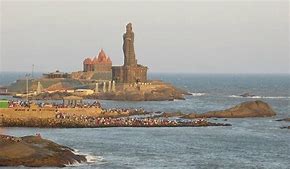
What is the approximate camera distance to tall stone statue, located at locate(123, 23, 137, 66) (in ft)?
594

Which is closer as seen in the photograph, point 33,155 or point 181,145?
point 33,155

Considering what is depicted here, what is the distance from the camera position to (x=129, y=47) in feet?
594

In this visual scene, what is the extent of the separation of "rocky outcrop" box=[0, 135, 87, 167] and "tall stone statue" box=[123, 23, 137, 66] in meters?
117

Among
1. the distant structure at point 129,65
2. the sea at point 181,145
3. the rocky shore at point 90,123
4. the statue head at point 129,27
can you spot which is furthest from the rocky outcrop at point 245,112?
the statue head at point 129,27

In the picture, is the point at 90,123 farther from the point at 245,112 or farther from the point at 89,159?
the point at 89,159

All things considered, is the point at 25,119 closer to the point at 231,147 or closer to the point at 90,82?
the point at 231,147

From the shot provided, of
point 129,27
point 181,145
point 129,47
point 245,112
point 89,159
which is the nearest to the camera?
point 89,159

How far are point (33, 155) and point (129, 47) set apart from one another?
4774 inches

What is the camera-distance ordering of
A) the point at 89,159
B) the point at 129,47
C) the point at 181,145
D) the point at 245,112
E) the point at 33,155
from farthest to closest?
the point at 129,47 < the point at 245,112 < the point at 181,145 < the point at 89,159 < the point at 33,155

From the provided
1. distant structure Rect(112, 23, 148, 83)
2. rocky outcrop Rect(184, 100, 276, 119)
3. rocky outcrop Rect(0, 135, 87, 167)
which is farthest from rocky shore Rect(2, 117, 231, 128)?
distant structure Rect(112, 23, 148, 83)

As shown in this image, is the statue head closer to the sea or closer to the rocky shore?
the sea

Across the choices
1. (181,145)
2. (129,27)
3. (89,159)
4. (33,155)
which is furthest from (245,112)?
(129,27)

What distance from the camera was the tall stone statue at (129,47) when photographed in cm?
18100

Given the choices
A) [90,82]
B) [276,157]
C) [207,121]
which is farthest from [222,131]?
[90,82]
